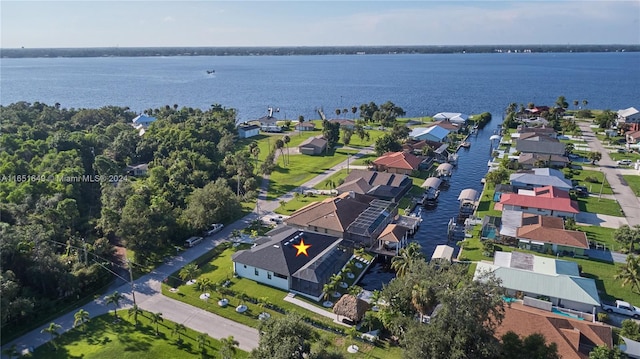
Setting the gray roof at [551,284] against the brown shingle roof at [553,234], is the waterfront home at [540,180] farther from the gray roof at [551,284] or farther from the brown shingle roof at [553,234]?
the gray roof at [551,284]

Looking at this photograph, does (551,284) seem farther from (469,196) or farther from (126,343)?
(126,343)

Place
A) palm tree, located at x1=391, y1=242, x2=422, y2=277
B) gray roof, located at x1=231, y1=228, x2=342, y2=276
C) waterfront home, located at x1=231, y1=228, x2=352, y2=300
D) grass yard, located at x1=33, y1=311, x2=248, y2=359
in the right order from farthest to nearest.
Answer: gray roof, located at x1=231, y1=228, x2=342, y2=276
palm tree, located at x1=391, y1=242, x2=422, y2=277
waterfront home, located at x1=231, y1=228, x2=352, y2=300
grass yard, located at x1=33, y1=311, x2=248, y2=359

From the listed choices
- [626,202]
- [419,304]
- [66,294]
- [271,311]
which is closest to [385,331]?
[419,304]

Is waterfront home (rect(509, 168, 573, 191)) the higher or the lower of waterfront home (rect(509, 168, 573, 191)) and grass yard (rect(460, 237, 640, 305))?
the higher

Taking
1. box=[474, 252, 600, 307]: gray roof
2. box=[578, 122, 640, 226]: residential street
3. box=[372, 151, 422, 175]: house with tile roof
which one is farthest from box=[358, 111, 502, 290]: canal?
box=[578, 122, 640, 226]: residential street

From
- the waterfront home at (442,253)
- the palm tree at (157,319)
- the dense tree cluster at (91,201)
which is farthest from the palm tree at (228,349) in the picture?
the waterfront home at (442,253)

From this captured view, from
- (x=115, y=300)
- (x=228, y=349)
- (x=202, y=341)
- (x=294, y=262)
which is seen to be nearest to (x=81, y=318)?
(x=115, y=300)

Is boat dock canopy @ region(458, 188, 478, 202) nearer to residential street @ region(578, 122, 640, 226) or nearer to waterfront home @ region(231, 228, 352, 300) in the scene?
residential street @ region(578, 122, 640, 226)
